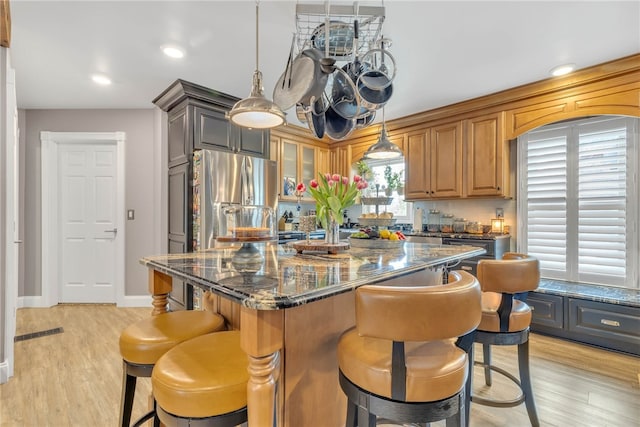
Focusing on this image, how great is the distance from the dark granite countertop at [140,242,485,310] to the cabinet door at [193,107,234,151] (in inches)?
79.3

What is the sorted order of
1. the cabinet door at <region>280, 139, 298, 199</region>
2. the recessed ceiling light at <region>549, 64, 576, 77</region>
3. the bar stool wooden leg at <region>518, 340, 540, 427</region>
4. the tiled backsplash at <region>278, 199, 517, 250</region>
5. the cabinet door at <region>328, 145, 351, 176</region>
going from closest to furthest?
the bar stool wooden leg at <region>518, 340, 540, 427</region>
the recessed ceiling light at <region>549, 64, 576, 77</region>
the tiled backsplash at <region>278, 199, 517, 250</region>
the cabinet door at <region>280, 139, 298, 199</region>
the cabinet door at <region>328, 145, 351, 176</region>

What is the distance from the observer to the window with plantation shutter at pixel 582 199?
289 cm

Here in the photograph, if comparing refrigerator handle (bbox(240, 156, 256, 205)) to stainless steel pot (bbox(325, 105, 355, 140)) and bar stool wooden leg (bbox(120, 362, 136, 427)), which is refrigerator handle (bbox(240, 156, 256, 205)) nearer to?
stainless steel pot (bbox(325, 105, 355, 140))

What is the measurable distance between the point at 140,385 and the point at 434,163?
380cm

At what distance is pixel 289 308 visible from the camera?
104cm

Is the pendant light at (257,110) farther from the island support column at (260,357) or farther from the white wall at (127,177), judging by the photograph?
the white wall at (127,177)

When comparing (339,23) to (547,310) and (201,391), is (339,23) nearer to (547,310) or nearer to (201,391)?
(201,391)

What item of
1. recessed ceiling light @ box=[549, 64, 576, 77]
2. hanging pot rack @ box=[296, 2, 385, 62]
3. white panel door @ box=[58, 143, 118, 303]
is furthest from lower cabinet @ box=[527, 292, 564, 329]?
white panel door @ box=[58, 143, 118, 303]

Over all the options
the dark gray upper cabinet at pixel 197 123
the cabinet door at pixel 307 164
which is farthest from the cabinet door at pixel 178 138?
the cabinet door at pixel 307 164

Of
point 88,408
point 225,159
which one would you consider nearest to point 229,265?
point 88,408

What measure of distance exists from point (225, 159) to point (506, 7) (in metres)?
2.73

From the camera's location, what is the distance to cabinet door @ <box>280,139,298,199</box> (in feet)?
15.4

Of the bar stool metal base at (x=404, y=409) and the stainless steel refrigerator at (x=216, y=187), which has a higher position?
the stainless steel refrigerator at (x=216, y=187)

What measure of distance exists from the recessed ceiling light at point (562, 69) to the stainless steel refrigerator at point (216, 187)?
10.2 ft
